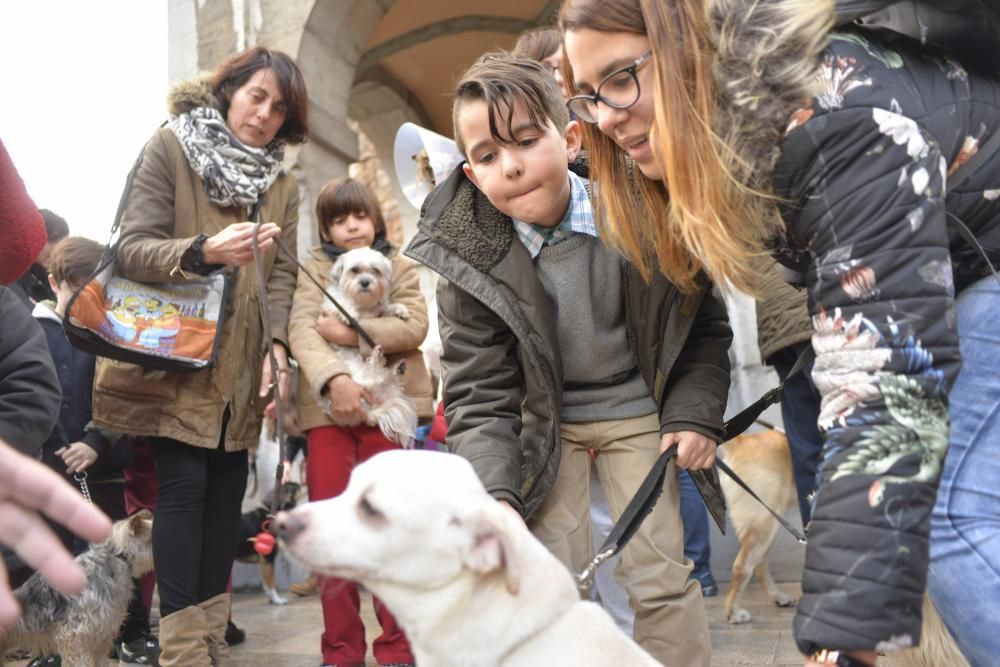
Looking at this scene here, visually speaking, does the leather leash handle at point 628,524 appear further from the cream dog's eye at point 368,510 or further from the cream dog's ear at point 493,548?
the cream dog's eye at point 368,510

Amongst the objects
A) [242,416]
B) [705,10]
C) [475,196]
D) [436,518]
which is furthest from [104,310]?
[705,10]

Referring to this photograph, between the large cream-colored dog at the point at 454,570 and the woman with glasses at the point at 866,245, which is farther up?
the woman with glasses at the point at 866,245

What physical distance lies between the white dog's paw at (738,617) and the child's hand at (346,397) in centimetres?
209

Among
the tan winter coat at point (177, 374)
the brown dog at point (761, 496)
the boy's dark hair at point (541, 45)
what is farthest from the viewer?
the brown dog at point (761, 496)

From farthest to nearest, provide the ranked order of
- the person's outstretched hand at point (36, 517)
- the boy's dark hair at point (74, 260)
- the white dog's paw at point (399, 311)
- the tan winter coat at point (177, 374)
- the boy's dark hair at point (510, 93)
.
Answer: the boy's dark hair at point (74, 260), the white dog's paw at point (399, 311), the tan winter coat at point (177, 374), the boy's dark hair at point (510, 93), the person's outstretched hand at point (36, 517)

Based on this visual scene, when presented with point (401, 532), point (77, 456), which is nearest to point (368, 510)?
point (401, 532)

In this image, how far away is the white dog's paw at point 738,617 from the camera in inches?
162

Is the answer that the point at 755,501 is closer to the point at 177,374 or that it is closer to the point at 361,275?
the point at 361,275

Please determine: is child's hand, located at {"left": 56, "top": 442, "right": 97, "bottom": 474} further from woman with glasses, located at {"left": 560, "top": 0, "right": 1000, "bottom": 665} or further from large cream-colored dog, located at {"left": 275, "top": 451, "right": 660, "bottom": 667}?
woman with glasses, located at {"left": 560, "top": 0, "right": 1000, "bottom": 665}

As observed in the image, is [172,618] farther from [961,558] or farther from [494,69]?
[961,558]

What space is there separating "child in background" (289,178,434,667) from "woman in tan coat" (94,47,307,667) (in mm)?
180

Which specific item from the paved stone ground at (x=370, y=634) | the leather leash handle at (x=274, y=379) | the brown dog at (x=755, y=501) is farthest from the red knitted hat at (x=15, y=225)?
the brown dog at (x=755, y=501)

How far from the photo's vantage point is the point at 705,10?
5.12ft

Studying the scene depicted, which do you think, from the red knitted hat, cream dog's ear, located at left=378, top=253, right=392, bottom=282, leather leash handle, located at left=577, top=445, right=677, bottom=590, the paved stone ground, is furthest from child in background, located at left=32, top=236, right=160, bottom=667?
leather leash handle, located at left=577, top=445, right=677, bottom=590
